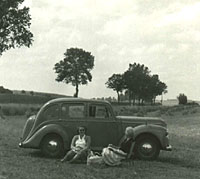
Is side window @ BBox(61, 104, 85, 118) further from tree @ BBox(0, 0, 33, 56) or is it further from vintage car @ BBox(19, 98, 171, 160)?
tree @ BBox(0, 0, 33, 56)

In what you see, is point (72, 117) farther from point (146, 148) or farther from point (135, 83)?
point (135, 83)

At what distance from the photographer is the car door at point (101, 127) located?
1210cm

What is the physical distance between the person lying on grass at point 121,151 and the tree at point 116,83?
Result: 9734 cm

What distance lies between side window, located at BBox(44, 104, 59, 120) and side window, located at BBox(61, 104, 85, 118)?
18 cm

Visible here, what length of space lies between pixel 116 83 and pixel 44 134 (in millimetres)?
99575

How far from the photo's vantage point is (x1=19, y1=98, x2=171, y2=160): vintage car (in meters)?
11.9

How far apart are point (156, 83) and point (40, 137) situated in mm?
101327

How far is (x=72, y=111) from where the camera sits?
40.1ft

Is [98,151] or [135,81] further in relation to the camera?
[135,81]

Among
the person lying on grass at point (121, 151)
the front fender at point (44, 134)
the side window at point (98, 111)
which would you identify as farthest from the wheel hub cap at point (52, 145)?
the person lying on grass at point (121, 151)

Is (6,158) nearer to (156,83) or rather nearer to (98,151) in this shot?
(98,151)

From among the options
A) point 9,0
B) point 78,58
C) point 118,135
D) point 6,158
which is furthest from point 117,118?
point 78,58

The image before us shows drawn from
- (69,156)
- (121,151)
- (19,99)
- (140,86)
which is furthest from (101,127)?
(140,86)

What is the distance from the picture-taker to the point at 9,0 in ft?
108
